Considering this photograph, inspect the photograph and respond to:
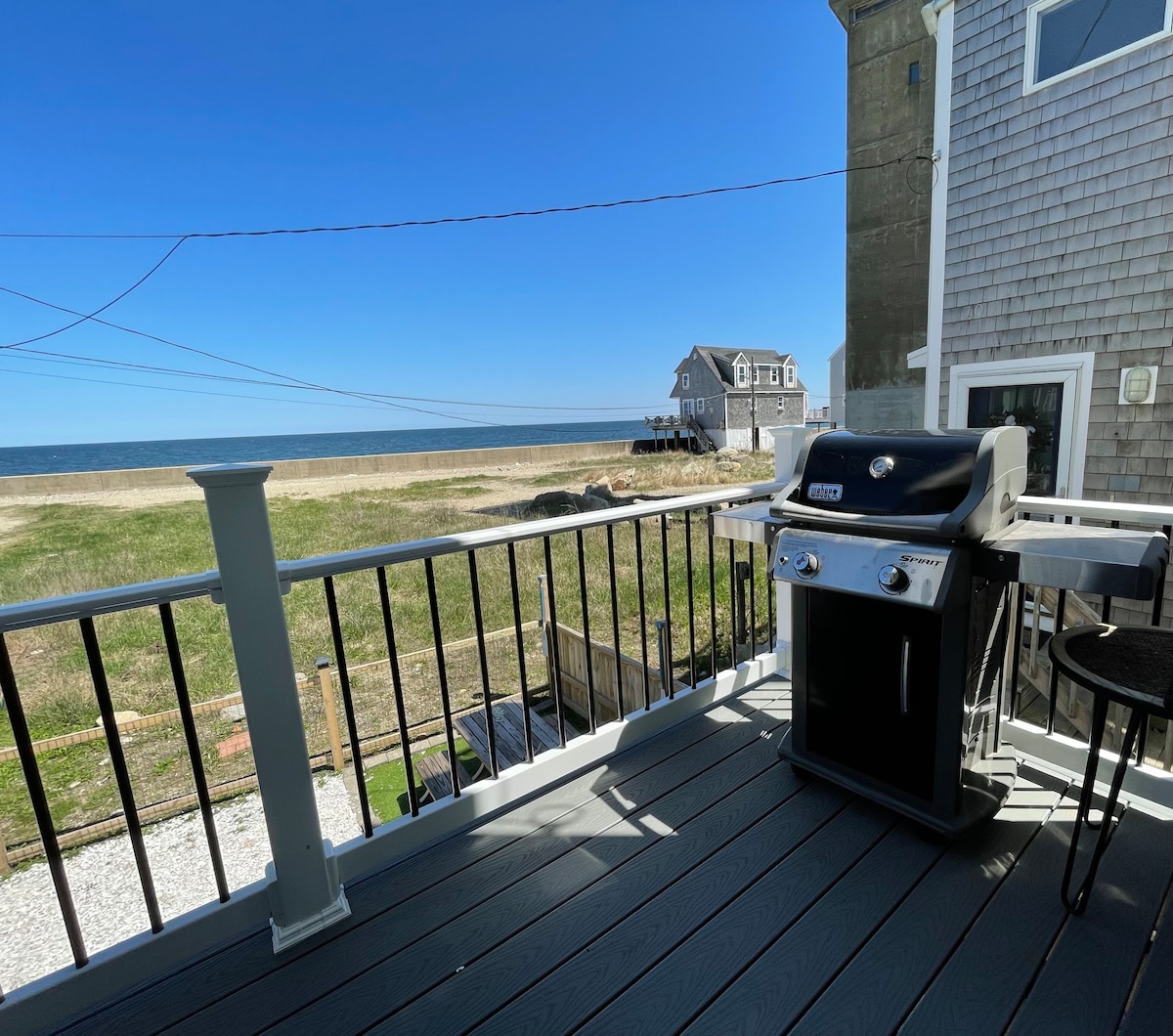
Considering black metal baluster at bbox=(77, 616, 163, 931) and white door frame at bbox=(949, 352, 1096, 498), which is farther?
white door frame at bbox=(949, 352, 1096, 498)

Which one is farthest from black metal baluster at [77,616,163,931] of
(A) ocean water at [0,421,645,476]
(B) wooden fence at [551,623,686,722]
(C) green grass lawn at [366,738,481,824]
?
(A) ocean water at [0,421,645,476]

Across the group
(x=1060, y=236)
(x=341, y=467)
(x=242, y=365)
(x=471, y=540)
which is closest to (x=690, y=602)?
(x=471, y=540)

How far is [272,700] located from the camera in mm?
1322

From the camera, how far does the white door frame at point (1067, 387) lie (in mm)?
4688

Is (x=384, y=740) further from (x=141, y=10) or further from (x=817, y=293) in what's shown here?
(x=817, y=293)

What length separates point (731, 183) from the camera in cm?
719

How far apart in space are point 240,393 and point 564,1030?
3078cm

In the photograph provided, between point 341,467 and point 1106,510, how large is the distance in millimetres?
28519

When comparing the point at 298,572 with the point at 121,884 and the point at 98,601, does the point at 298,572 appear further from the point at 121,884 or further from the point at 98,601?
the point at 121,884

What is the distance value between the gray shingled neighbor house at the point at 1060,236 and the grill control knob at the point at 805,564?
4767 millimetres

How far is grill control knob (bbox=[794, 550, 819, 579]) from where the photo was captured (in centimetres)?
146

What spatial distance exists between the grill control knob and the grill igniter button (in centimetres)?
17

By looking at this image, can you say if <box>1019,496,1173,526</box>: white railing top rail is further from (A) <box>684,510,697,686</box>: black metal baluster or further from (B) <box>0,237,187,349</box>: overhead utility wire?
(B) <box>0,237,187,349</box>: overhead utility wire

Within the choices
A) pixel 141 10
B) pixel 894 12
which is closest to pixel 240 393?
pixel 141 10
